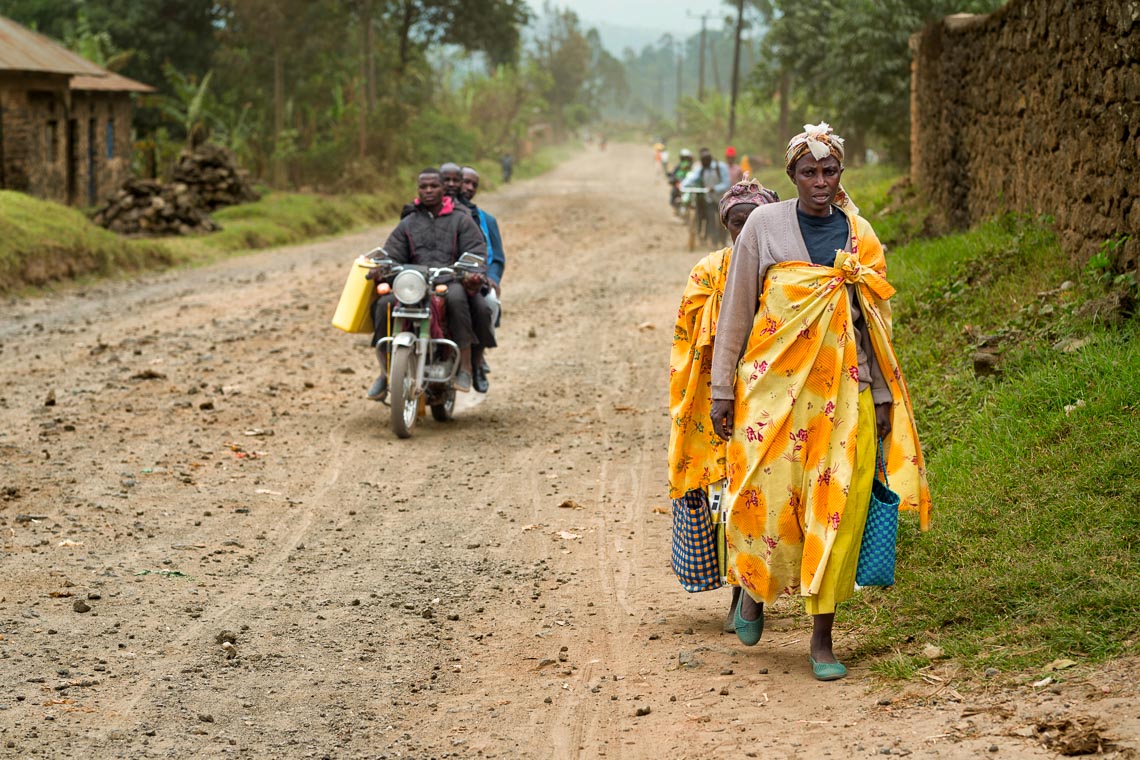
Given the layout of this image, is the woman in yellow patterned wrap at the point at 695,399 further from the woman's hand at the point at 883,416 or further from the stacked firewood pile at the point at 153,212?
the stacked firewood pile at the point at 153,212

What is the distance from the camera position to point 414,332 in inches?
388

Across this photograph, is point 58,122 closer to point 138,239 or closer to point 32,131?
point 32,131

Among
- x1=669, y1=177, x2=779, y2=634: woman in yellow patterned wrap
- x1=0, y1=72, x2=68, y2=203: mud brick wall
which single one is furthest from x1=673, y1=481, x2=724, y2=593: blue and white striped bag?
x1=0, y1=72, x2=68, y2=203: mud brick wall

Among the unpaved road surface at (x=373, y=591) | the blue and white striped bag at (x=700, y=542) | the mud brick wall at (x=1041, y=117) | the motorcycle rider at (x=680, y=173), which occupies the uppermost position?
the mud brick wall at (x=1041, y=117)

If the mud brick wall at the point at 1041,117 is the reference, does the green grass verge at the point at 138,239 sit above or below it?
below

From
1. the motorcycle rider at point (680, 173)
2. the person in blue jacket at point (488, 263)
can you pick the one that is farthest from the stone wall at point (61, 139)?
the person in blue jacket at point (488, 263)

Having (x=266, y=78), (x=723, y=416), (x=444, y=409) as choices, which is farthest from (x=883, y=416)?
(x=266, y=78)

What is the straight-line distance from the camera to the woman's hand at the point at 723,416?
496 cm

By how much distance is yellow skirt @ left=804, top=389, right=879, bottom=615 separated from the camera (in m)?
4.71

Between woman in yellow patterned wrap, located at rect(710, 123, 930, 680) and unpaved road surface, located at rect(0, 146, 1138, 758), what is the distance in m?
0.48

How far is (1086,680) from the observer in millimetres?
4332

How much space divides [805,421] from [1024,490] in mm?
1968

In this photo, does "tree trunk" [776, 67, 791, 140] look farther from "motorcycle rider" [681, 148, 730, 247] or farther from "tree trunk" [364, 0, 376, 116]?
"motorcycle rider" [681, 148, 730, 247]

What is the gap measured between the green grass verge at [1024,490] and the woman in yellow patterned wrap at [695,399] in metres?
0.89
